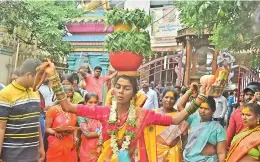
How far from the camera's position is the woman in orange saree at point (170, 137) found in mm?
6340

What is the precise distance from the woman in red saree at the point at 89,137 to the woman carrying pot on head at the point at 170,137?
3.28ft

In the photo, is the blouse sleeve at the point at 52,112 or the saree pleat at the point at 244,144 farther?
the blouse sleeve at the point at 52,112

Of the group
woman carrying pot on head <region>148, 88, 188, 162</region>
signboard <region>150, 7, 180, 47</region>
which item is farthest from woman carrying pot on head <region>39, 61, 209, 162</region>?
signboard <region>150, 7, 180, 47</region>

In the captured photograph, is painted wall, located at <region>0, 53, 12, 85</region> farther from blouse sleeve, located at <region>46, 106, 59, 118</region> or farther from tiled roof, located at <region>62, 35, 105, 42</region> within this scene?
blouse sleeve, located at <region>46, 106, 59, 118</region>

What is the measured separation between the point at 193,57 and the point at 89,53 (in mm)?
4837

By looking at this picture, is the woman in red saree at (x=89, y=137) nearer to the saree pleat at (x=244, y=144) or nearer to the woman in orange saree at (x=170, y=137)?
the woman in orange saree at (x=170, y=137)

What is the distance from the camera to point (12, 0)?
9492 mm

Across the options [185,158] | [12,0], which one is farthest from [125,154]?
[12,0]

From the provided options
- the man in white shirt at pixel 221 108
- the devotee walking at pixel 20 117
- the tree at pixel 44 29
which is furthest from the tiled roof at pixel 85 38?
the devotee walking at pixel 20 117

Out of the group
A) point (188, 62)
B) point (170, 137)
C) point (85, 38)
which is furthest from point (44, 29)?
point (170, 137)

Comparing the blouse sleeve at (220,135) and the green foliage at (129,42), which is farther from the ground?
the green foliage at (129,42)

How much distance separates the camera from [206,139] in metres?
5.86

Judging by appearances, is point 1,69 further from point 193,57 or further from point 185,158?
point 185,158

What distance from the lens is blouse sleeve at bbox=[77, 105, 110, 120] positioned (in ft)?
14.9
